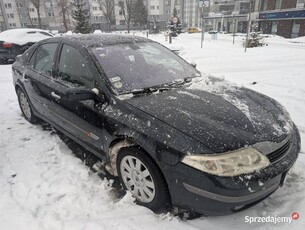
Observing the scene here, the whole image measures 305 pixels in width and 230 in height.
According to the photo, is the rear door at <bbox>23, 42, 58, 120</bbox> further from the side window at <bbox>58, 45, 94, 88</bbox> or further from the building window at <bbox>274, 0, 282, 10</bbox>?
the building window at <bbox>274, 0, 282, 10</bbox>

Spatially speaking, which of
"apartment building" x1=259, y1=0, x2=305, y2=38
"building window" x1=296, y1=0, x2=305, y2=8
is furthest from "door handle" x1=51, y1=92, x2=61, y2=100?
"building window" x1=296, y1=0, x2=305, y2=8

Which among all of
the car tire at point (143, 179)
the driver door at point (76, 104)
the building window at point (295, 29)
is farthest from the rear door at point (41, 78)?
the building window at point (295, 29)

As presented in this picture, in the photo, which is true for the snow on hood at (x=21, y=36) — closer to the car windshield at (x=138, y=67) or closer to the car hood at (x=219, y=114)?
the car windshield at (x=138, y=67)

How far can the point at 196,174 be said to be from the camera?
Result: 2.01m

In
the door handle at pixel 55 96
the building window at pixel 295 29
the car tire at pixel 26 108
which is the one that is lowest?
the building window at pixel 295 29

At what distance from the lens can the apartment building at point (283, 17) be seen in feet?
104

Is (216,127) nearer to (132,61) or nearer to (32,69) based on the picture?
(132,61)

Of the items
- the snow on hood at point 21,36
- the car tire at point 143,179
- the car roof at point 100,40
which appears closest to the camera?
the car tire at point 143,179

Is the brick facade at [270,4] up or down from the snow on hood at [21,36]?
up

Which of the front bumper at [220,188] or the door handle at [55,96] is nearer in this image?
the front bumper at [220,188]

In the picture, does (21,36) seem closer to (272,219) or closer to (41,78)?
(41,78)

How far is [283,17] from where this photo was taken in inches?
1329

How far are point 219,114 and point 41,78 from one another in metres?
2.76

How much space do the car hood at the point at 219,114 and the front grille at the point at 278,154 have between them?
8 cm
